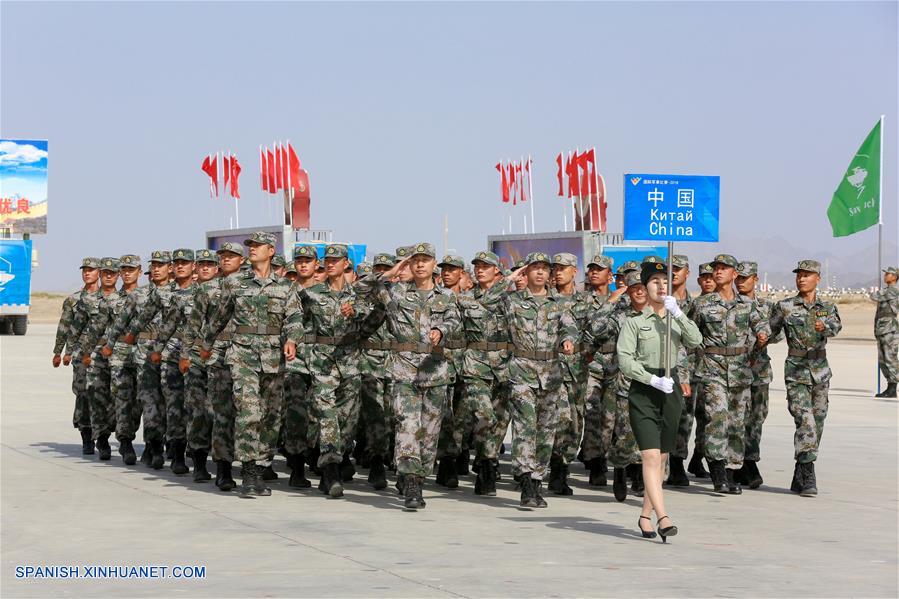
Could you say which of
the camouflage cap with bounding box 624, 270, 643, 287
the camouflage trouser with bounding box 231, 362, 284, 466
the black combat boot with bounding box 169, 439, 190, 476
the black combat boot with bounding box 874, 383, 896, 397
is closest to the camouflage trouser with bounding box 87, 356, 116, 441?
the black combat boot with bounding box 169, 439, 190, 476

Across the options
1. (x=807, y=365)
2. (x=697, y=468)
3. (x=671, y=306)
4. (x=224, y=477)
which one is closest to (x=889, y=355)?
(x=697, y=468)

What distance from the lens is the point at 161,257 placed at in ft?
47.5

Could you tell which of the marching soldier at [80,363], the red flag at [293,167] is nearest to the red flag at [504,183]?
the red flag at [293,167]

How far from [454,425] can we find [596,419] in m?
1.29

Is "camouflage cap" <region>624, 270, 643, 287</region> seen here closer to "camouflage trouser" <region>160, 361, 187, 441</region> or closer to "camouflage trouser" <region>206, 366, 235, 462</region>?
"camouflage trouser" <region>206, 366, 235, 462</region>

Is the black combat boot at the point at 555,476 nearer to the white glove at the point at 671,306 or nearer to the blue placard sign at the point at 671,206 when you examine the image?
the blue placard sign at the point at 671,206

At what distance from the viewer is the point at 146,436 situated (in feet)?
46.1

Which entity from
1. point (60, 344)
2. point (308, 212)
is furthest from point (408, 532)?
point (308, 212)

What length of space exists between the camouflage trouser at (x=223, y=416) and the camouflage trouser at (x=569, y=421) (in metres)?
2.79

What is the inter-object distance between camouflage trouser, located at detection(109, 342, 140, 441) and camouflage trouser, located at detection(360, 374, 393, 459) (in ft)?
9.04

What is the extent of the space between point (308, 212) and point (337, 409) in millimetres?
25540

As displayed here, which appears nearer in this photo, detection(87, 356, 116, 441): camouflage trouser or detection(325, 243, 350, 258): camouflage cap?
detection(325, 243, 350, 258): camouflage cap

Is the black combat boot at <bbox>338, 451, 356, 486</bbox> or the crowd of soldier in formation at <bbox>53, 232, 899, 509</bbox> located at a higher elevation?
the crowd of soldier in formation at <bbox>53, 232, 899, 509</bbox>

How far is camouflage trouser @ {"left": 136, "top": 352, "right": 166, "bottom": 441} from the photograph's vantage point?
13.9m
